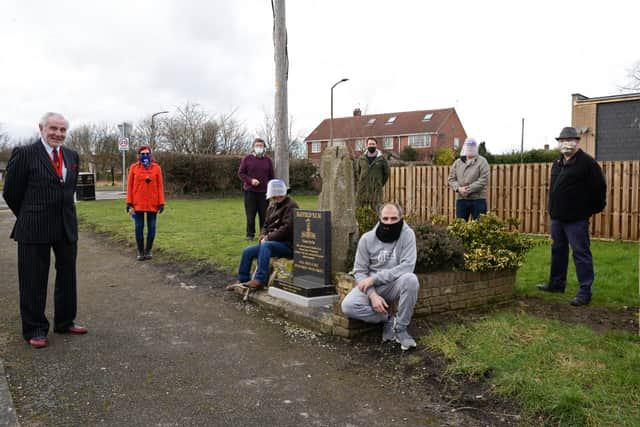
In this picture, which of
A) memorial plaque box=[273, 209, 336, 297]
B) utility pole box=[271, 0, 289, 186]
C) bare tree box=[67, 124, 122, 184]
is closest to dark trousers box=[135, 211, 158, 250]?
utility pole box=[271, 0, 289, 186]

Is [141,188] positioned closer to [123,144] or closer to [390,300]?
[390,300]

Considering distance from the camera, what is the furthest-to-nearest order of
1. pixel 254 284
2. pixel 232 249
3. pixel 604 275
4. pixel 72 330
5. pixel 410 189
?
pixel 410 189, pixel 232 249, pixel 604 275, pixel 254 284, pixel 72 330

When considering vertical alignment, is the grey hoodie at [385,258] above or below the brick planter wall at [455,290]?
above

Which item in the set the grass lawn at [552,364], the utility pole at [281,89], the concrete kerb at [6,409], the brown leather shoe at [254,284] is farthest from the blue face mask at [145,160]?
the grass lawn at [552,364]

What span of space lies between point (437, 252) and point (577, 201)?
1.83m

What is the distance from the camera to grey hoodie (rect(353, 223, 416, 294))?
185 inches

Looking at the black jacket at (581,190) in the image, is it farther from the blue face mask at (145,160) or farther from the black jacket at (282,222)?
the blue face mask at (145,160)

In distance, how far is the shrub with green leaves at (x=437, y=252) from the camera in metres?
5.40

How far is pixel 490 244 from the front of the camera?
5902 mm

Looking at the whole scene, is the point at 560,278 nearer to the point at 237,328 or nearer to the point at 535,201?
the point at 237,328

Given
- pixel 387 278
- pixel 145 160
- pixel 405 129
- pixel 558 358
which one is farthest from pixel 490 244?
pixel 405 129

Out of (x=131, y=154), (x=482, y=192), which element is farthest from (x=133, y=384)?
(x=131, y=154)

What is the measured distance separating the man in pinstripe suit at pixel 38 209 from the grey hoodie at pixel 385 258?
2787 millimetres

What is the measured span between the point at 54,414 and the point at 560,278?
17.8ft
